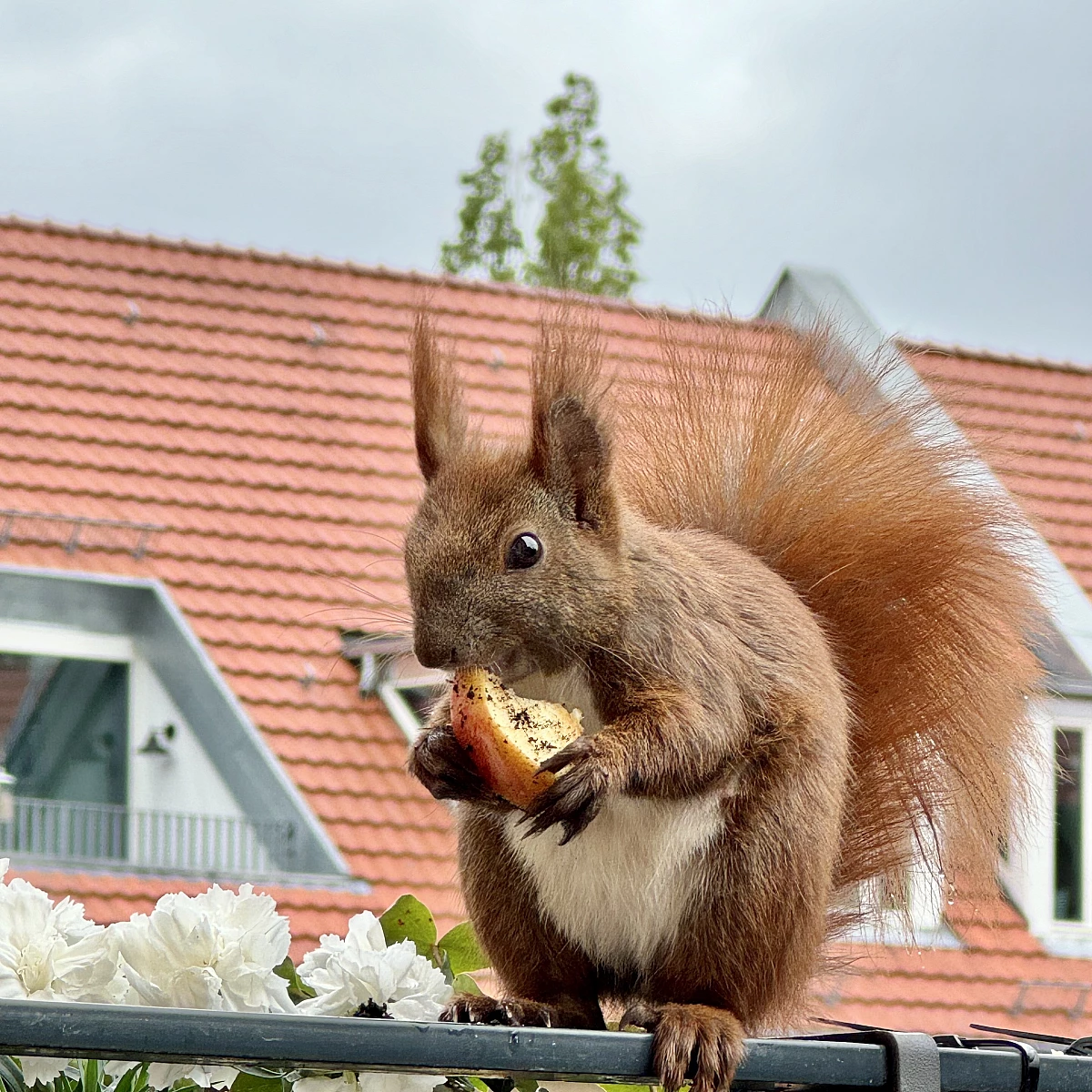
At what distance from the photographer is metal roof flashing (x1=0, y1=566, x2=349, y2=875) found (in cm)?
305

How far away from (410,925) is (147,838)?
2.47 meters

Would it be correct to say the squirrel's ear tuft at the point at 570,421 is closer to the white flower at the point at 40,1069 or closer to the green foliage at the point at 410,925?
the green foliage at the point at 410,925

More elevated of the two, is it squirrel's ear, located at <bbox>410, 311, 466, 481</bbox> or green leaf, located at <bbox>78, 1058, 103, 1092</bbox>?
squirrel's ear, located at <bbox>410, 311, 466, 481</bbox>

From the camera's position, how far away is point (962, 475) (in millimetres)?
1137

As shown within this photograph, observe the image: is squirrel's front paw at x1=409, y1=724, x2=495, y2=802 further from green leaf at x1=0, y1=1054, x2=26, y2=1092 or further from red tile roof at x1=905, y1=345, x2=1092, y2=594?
red tile roof at x1=905, y1=345, x2=1092, y2=594

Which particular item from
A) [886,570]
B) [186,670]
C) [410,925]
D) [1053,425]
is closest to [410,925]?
[410,925]

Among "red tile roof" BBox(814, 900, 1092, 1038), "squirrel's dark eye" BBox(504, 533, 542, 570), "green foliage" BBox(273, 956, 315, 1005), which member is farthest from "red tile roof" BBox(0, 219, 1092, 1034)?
"green foliage" BBox(273, 956, 315, 1005)

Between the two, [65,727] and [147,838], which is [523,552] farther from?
[65,727]

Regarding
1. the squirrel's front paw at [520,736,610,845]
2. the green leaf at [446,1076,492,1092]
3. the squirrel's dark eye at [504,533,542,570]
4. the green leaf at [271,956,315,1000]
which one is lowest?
the green leaf at [446,1076,492,1092]

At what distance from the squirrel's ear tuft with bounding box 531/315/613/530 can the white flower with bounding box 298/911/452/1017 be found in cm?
30

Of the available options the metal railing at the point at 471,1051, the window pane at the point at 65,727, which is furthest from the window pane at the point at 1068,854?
the metal railing at the point at 471,1051

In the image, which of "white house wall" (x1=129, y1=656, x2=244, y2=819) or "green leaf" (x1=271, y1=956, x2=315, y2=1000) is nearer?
"green leaf" (x1=271, y1=956, x2=315, y2=1000)

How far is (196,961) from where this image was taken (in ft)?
2.06

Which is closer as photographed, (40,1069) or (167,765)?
(40,1069)
